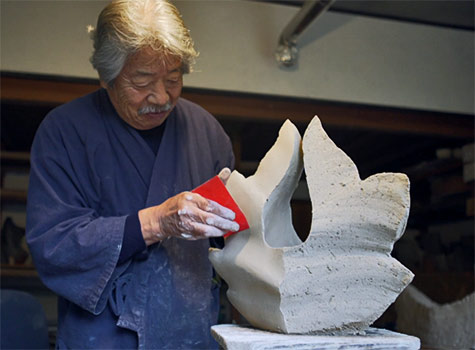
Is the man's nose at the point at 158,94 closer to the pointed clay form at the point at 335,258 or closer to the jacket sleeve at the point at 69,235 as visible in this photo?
the jacket sleeve at the point at 69,235

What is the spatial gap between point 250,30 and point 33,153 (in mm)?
1234

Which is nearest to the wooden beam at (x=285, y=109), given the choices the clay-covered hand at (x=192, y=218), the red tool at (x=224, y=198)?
the clay-covered hand at (x=192, y=218)

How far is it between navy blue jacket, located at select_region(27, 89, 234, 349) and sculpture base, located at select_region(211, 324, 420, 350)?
0.39 metres

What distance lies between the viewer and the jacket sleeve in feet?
4.10

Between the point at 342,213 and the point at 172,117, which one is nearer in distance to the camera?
the point at 342,213

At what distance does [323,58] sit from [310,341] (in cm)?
178

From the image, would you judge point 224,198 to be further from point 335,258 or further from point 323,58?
point 323,58

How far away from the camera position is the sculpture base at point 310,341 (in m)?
0.93

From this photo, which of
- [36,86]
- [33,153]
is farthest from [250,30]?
[33,153]

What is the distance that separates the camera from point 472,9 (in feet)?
7.67

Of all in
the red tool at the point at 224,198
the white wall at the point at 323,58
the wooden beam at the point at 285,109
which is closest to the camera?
the red tool at the point at 224,198

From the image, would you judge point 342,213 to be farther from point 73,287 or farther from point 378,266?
point 73,287

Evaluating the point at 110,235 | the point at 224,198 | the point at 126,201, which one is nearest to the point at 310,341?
the point at 224,198

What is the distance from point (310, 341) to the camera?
3.12 ft
